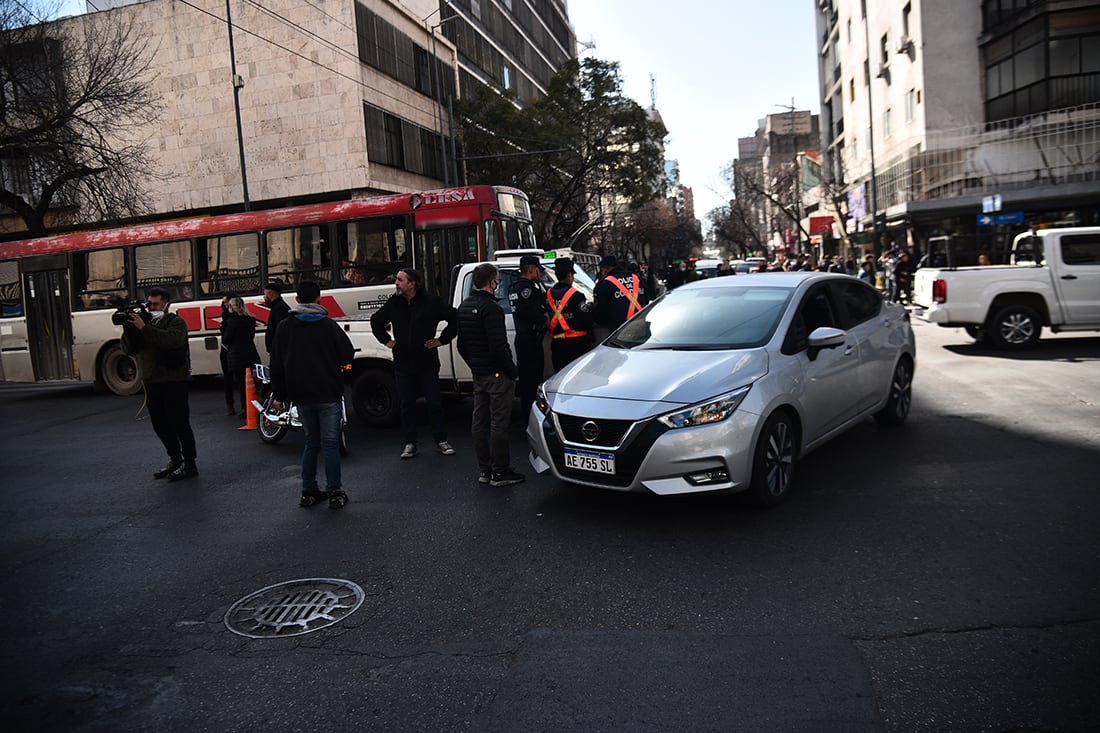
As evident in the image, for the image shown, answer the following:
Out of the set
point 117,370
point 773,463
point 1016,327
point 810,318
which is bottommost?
point 773,463

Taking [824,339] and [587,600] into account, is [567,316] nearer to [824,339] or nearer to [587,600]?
[824,339]

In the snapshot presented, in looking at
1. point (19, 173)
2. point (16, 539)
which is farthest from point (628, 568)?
point (19, 173)

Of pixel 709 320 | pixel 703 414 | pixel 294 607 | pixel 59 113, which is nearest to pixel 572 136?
pixel 59 113

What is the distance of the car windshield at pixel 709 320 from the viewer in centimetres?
635

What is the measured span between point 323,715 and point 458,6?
47.2 m

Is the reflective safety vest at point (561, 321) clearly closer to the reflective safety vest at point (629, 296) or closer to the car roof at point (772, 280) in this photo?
the reflective safety vest at point (629, 296)

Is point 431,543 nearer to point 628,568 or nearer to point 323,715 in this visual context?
point 628,568

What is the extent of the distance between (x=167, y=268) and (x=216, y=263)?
117cm

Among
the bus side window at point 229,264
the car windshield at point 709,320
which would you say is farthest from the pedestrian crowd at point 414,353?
the bus side window at point 229,264

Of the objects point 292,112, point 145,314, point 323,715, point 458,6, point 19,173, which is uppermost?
point 458,6

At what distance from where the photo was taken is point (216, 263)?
15.9 meters

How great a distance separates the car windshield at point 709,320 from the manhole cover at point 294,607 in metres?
3.16

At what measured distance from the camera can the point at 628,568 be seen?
4.80 meters

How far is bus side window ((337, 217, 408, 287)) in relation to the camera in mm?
15016
